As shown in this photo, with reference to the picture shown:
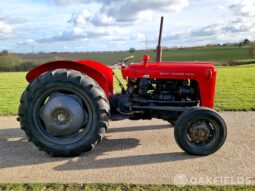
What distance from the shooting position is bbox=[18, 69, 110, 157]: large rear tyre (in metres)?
5.45

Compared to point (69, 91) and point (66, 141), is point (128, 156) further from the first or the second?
point (69, 91)

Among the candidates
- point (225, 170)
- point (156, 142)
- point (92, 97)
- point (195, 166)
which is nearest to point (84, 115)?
point (92, 97)

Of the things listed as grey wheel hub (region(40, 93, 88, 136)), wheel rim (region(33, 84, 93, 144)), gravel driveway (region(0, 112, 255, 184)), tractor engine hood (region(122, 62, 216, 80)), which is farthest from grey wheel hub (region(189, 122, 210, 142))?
grey wheel hub (region(40, 93, 88, 136))

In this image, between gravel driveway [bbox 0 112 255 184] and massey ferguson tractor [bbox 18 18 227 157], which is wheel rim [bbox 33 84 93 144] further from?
gravel driveway [bbox 0 112 255 184]

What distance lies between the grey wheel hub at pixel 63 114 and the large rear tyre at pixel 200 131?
1479 millimetres

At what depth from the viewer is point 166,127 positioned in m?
7.31

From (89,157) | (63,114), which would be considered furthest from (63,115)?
(89,157)

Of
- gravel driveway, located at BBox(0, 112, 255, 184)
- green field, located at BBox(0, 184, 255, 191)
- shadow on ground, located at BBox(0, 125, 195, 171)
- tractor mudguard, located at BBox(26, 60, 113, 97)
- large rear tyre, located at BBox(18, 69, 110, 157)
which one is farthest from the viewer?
tractor mudguard, located at BBox(26, 60, 113, 97)

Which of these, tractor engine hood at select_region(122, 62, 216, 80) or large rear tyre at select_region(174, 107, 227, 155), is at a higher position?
tractor engine hood at select_region(122, 62, 216, 80)

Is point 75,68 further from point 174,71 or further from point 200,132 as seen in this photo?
point 200,132

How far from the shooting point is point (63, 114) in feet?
18.3

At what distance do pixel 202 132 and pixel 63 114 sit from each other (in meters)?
2.11

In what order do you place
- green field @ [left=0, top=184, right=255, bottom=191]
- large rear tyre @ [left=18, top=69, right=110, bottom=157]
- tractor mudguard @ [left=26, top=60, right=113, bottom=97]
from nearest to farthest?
green field @ [left=0, top=184, right=255, bottom=191]
large rear tyre @ [left=18, top=69, right=110, bottom=157]
tractor mudguard @ [left=26, top=60, right=113, bottom=97]

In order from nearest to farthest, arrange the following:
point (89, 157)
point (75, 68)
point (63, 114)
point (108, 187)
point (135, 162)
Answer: point (108, 187) < point (135, 162) < point (89, 157) < point (63, 114) < point (75, 68)
